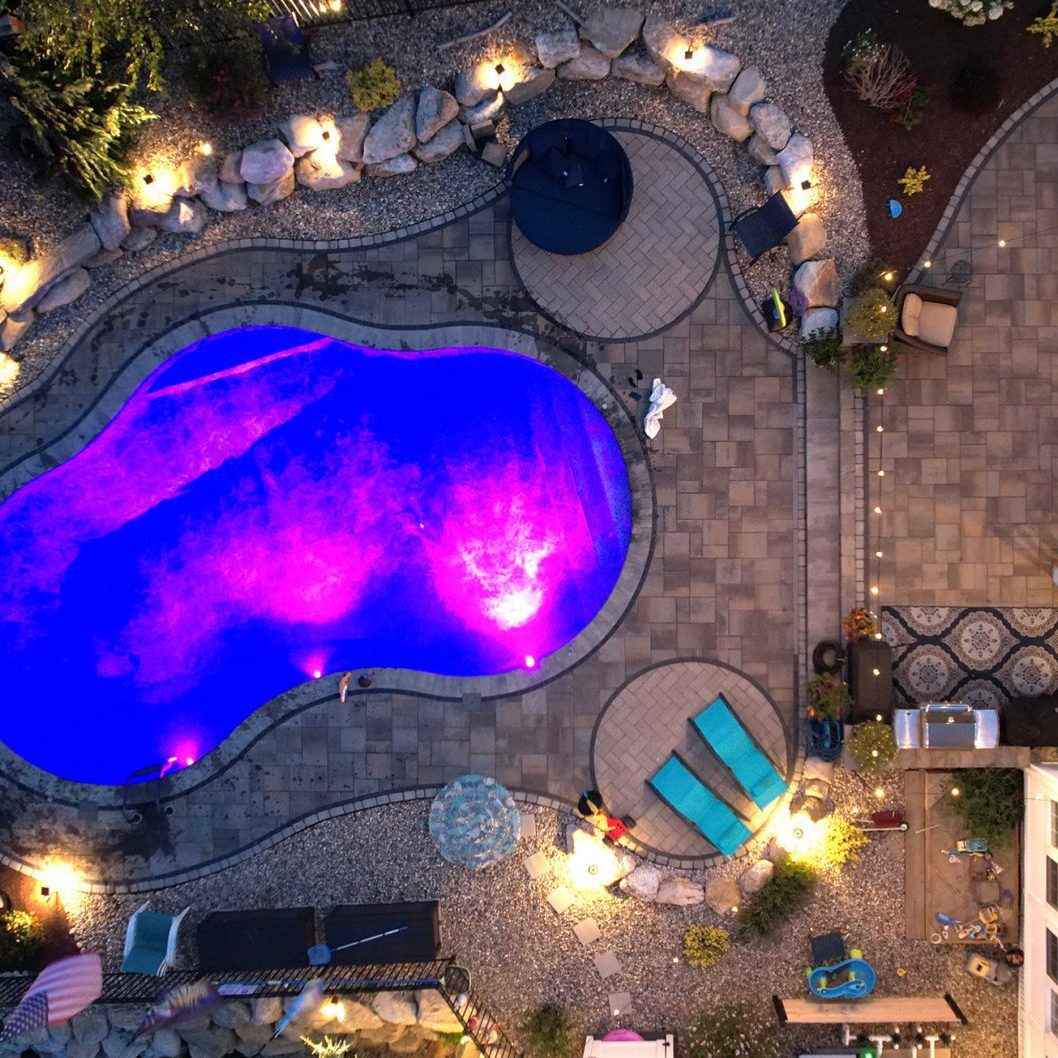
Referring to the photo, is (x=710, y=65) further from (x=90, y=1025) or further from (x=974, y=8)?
(x=90, y=1025)

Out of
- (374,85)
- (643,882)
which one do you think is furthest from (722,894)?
(374,85)

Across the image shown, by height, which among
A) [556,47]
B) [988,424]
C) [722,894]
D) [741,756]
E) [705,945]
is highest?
[556,47]

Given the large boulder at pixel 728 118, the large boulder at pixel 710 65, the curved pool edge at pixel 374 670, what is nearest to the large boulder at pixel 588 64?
the large boulder at pixel 710 65

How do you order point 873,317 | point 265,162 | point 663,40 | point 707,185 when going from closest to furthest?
point 873,317, point 663,40, point 265,162, point 707,185

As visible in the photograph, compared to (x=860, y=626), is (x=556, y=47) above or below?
above

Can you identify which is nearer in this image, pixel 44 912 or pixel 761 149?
pixel 761 149

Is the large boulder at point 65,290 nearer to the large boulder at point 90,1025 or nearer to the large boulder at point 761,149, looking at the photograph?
the large boulder at point 761,149

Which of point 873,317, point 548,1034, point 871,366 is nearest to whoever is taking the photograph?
point 873,317
